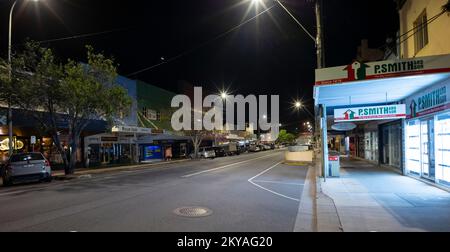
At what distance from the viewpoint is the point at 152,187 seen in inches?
511

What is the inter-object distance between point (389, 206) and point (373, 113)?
6.70m

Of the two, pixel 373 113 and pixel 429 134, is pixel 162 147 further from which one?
pixel 429 134

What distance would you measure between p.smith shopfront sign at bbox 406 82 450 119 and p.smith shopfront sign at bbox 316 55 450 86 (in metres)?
1.21

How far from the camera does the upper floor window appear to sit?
1407cm

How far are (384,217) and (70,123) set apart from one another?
61.1 feet

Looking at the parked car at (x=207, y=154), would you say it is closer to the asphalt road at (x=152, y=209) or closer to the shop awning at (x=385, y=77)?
the asphalt road at (x=152, y=209)

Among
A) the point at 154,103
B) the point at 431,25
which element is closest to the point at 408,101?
the point at 431,25

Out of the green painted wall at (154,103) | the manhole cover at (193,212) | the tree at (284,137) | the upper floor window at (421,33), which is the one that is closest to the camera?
the manhole cover at (193,212)

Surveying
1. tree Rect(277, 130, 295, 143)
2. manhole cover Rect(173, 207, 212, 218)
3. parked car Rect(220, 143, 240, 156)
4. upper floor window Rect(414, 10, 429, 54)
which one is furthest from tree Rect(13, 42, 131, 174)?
tree Rect(277, 130, 295, 143)

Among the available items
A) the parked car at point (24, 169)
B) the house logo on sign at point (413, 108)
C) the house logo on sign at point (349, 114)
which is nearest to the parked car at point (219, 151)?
the parked car at point (24, 169)

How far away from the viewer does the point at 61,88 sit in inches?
712

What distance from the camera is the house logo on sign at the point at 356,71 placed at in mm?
10828

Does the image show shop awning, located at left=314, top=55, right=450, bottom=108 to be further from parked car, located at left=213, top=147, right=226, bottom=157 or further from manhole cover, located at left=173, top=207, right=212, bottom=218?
parked car, located at left=213, top=147, right=226, bottom=157

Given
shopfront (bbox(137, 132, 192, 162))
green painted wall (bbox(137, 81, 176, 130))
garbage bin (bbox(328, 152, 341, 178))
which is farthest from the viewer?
shopfront (bbox(137, 132, 192, 162))
